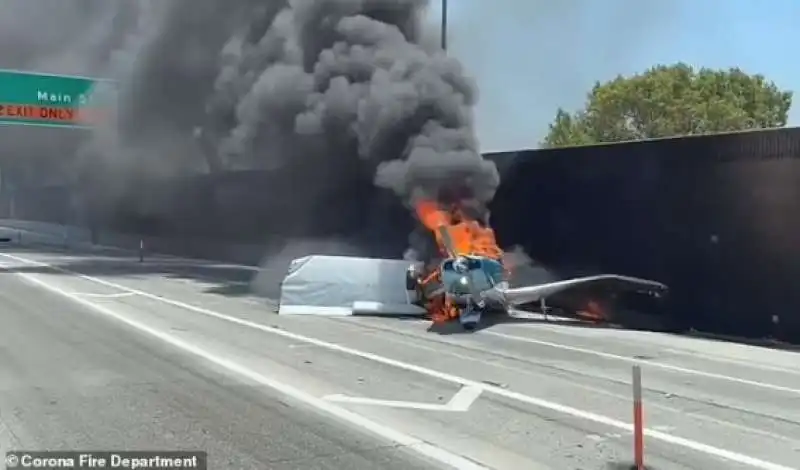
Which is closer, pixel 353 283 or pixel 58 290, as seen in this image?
pixel 353 283

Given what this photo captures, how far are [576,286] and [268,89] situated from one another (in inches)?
457

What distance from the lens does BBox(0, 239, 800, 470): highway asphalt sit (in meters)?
6.37

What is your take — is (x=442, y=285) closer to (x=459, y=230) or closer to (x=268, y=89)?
(x=459, y=230)

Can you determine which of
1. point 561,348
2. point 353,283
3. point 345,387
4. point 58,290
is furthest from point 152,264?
point 345,387

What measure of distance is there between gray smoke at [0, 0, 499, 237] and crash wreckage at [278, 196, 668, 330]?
1.50m

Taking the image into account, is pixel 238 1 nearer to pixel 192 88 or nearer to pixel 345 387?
pixel 192 88

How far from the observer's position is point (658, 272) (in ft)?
49.6

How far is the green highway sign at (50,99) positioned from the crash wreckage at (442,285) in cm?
2073

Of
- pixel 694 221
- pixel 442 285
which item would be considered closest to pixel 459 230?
pixel 442 285

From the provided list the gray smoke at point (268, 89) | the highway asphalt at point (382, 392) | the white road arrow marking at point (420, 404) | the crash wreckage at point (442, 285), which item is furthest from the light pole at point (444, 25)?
the white road arrow marking at point (420, 404)

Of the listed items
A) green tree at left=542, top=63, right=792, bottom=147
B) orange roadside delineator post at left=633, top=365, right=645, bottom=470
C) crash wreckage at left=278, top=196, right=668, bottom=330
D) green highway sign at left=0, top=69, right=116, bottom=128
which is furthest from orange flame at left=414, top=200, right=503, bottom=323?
green tree at left=542, top=63, right=792, bottom=147

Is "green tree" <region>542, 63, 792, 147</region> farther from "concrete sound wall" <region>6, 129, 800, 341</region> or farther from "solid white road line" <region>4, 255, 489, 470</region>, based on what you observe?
"solid white road line" <region>4, 255, 489, 470</region>

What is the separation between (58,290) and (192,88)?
15.9 meters

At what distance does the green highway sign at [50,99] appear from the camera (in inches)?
1328
